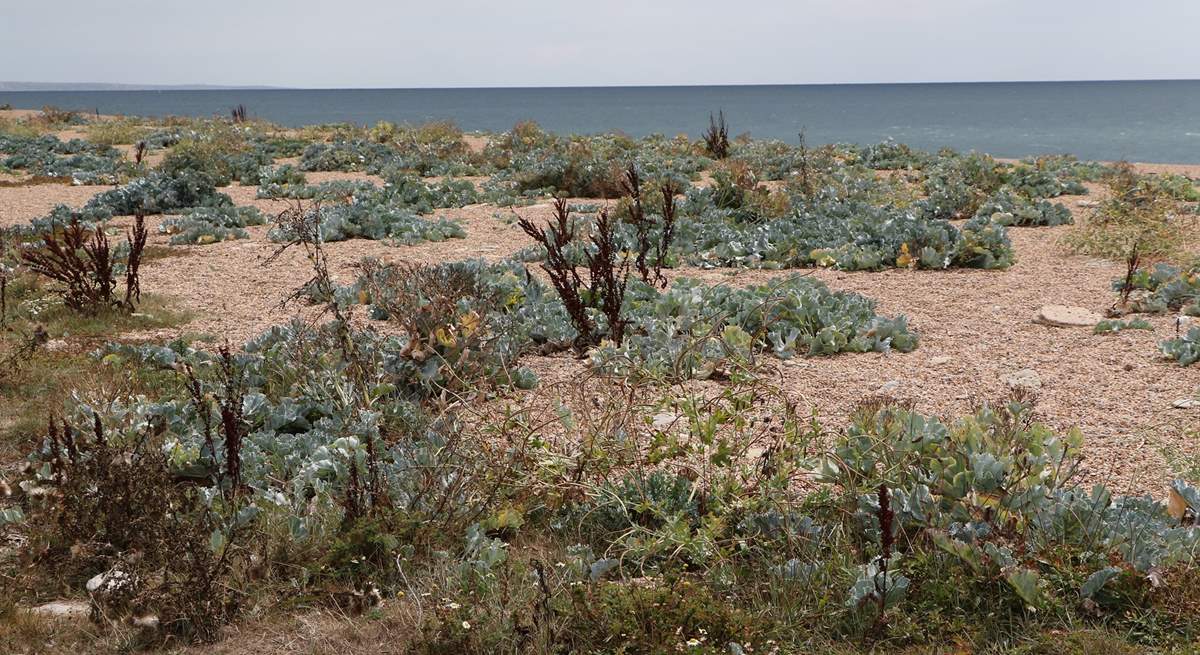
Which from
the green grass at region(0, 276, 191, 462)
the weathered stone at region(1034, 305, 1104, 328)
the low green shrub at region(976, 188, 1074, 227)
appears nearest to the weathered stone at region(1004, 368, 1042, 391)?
the weathered stone at region(1034, 305, 1104, 328)

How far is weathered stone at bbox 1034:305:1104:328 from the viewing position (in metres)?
5.95

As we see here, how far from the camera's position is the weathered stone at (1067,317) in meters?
5.95

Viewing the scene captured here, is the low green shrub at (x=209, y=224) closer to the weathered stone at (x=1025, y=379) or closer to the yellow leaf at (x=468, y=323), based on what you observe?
the yellow leaf at (x=468, y=323)

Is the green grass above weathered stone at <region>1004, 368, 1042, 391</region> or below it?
below

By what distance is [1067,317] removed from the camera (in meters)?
6.02

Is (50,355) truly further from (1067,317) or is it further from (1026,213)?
(1026,213)

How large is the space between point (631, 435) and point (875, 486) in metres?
1.03

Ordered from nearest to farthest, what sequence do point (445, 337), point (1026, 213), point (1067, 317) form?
1. point (445, 337)
2. point (1067, 317)
3. point (1026, 213)

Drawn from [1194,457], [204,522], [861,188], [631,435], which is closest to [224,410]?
[204,522]

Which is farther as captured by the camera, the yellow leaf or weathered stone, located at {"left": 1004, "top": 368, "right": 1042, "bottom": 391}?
the yellow leaf

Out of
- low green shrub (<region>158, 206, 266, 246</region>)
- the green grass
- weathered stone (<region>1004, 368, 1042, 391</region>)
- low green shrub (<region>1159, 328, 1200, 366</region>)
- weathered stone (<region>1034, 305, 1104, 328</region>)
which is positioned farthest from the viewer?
low green shrub (<region>158, 206, 266, 246</region>)

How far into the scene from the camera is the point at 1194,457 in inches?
152

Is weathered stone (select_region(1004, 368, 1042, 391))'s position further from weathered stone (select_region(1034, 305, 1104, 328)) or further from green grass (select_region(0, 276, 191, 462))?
green grass (select_region(0, 276, 191, 462))

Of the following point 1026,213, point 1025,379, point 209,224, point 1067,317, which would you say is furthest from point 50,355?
point 1026,213
